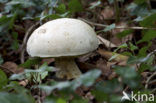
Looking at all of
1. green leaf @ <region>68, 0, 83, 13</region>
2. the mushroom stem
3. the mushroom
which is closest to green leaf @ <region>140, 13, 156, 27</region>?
the mushroom

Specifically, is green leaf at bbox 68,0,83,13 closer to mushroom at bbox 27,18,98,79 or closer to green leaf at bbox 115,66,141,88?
mushroom at bbox 27,18,98,79

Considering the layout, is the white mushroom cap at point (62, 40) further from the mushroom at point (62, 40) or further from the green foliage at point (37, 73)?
the green foliage at point (37, 73)

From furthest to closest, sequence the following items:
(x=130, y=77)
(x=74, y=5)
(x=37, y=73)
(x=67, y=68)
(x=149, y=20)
A: (x=74, y=5) → (x=67, y=68) → (x=149, y=20) → (x=37, y=73) → (x=130, y=77)

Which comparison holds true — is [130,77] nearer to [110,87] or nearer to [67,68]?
[110,87]

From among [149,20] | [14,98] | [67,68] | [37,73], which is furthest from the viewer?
[67,68]

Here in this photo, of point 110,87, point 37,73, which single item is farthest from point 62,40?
point 110,87

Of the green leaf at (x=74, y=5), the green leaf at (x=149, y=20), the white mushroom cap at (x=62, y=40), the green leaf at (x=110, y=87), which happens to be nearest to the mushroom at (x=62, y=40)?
the white mushroom cap at (x=62, y=40)

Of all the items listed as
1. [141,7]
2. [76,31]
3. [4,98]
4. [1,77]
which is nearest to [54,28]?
[76,31]

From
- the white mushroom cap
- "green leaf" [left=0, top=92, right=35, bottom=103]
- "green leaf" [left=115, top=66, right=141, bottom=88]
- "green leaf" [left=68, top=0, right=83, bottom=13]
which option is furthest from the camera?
"green leaf" [left=68, top=0, right=83, bottom=13]
